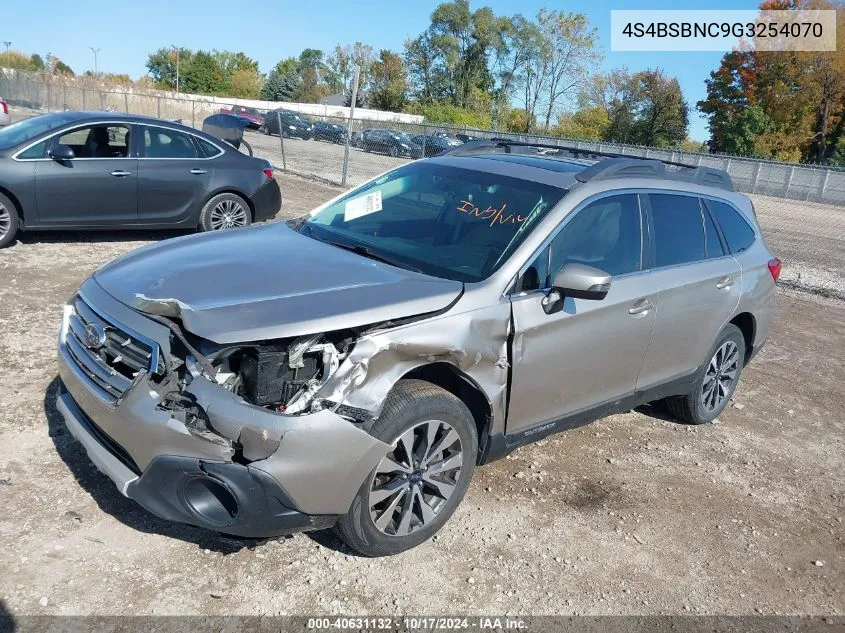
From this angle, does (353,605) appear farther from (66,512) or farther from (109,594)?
(66,512)

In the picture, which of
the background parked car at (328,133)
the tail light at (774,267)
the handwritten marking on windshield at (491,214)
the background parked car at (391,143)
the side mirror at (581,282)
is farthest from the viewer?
the background parked car at (328,133)

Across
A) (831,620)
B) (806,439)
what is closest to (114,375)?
(831,620)

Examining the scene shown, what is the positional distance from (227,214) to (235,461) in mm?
7036

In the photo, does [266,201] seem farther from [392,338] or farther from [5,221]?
[392,338]

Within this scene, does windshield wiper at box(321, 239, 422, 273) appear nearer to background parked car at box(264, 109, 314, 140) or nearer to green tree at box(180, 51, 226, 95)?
background parked car at box(264, 109, 314, 140)

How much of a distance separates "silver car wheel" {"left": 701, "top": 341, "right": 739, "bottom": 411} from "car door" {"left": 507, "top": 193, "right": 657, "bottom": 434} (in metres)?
1.12

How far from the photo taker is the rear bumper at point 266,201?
9.45 metres

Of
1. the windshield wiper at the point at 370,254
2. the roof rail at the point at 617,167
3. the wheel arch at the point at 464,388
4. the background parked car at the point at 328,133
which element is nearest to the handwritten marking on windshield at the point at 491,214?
the roof rail at the point at 617,167

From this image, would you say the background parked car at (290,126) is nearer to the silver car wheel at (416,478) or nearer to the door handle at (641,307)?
the door handle at (641,307)

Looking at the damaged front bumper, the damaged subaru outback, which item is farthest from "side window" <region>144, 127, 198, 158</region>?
the damaged front bumper

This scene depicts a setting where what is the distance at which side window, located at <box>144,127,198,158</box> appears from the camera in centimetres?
847

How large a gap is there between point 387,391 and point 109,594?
1396 millimetres

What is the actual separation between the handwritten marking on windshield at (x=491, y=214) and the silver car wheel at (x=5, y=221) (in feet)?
19.1

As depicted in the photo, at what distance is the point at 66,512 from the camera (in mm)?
3348
